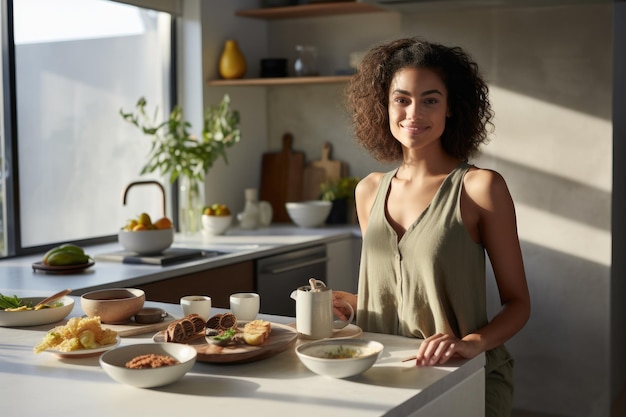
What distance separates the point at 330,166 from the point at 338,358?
332cm

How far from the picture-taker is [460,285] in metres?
2.09

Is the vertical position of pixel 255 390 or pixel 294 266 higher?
pixel 255 390

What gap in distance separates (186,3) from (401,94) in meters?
2.72

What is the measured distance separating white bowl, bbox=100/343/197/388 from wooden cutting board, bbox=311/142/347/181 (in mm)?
3267

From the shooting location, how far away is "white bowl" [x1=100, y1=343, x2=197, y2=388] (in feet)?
5.15

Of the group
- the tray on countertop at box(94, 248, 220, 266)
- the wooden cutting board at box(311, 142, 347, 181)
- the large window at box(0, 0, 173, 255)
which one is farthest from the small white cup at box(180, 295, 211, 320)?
the wooden cutting board at box(311, 142, 347, 181)

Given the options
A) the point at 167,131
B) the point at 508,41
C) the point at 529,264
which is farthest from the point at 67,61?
the point at 529,264

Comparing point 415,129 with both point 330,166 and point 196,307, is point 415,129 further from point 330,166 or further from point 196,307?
point 330,166

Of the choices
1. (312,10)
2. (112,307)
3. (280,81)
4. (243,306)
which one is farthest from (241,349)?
(312,10)

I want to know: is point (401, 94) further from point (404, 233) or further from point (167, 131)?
point (167, 131)

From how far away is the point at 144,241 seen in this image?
3.62 m

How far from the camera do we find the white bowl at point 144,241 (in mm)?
3613

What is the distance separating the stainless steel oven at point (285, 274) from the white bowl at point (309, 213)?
0.38 m

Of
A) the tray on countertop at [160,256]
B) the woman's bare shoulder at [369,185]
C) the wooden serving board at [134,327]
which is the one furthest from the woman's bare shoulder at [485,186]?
the tray on countertop at [160,256]
